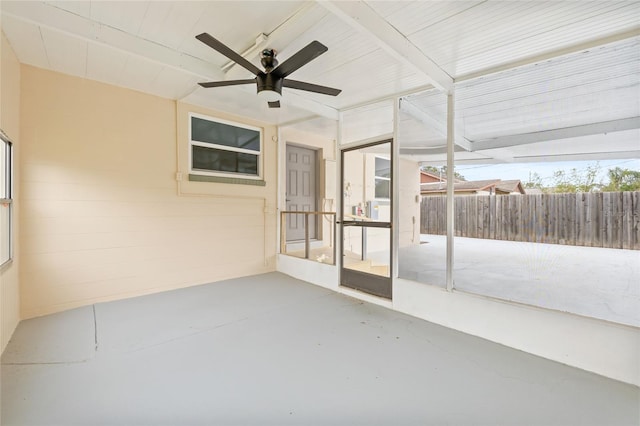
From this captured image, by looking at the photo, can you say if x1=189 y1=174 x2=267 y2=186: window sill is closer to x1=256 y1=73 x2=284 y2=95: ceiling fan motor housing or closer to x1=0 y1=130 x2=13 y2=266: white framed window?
x1=0 y1=130 x2=13 y2=266: white framed window

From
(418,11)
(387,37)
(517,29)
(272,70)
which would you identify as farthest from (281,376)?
(517,29)

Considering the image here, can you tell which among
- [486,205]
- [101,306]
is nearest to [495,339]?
[486,205]

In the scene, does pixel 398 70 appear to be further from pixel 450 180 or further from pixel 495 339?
pixel 495 339

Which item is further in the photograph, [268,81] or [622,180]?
[622,180]

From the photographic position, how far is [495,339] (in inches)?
104

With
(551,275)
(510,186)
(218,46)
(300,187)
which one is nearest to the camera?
(218,46)

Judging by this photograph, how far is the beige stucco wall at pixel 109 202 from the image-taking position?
316 cm

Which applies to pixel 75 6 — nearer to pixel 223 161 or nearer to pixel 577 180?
pixel 223 161

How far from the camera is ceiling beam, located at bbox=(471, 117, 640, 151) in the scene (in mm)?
4267

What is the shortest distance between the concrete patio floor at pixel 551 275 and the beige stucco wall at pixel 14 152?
13.3 feet

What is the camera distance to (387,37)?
2.27 m

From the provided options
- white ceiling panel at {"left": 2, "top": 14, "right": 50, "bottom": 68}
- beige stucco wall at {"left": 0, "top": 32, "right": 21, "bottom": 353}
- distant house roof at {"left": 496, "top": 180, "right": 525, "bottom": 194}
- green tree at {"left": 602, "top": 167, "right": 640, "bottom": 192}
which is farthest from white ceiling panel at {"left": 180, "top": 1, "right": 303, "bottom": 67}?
distant house roof at {"left": 496, "top": 180, "right": 525, "bottom": 194}

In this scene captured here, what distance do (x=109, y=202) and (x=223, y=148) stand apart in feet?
5.80

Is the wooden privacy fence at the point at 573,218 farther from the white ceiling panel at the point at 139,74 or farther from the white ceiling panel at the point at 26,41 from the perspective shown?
the white ceiling panel at the point at 26,41
